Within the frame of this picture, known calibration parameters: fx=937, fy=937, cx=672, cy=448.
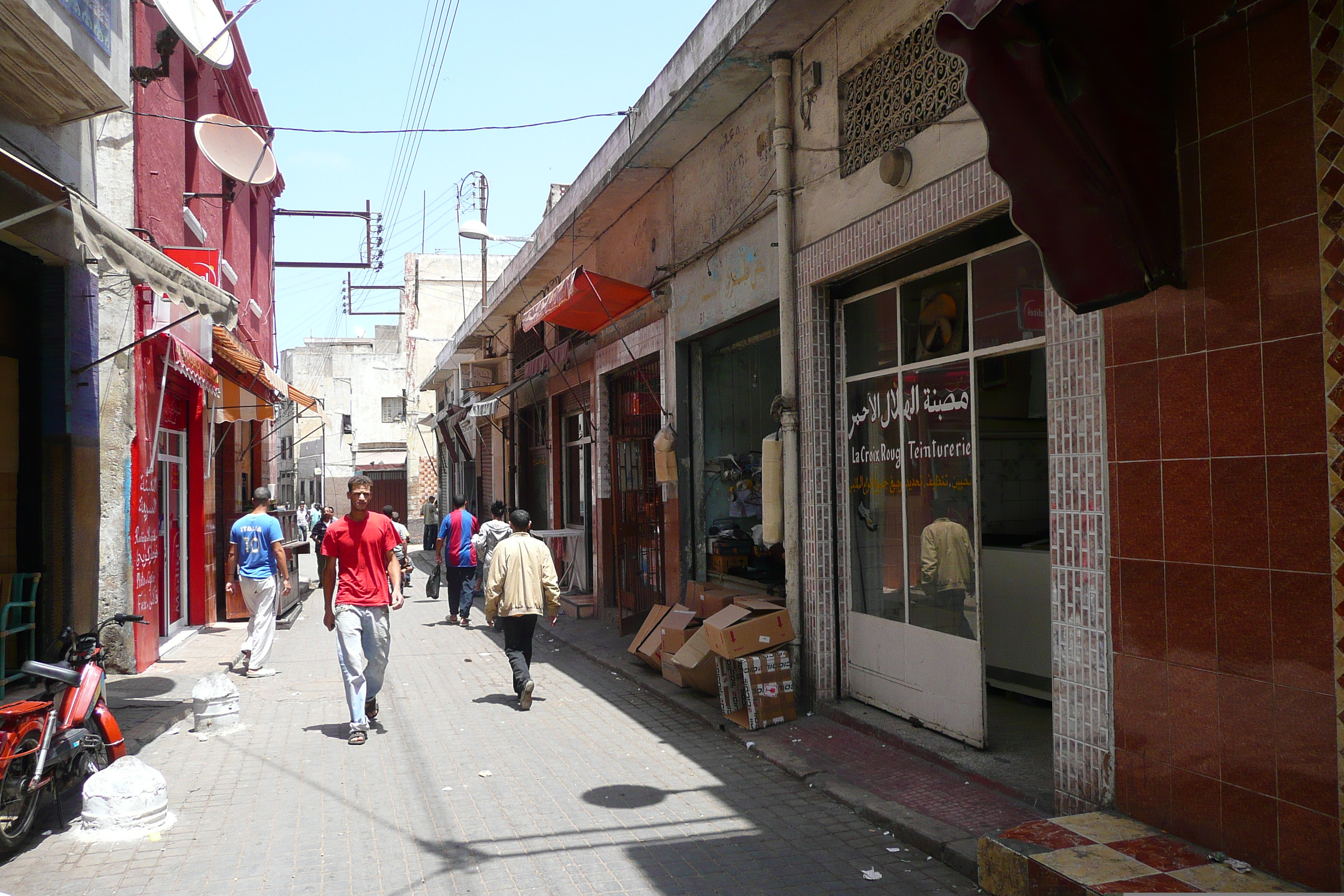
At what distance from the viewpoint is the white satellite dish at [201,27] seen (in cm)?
790

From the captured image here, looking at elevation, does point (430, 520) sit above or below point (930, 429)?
below

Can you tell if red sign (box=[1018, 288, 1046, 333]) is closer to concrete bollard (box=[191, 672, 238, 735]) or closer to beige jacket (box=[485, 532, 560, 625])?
beige jacket (box=[485, 532, 560, 625])

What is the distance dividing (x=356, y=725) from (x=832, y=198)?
17.3ft

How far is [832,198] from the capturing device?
7.02 metres

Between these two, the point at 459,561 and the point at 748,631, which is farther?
the point at 459,561

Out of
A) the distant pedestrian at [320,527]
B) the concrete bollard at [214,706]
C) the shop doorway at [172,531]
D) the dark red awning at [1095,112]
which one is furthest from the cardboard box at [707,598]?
the distant pedestrian at [320,527]

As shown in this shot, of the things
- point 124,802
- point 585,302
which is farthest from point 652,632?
point 124,802

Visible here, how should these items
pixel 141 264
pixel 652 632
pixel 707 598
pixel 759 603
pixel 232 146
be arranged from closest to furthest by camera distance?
pixel 141 264
pixel 759 603
pixel 707 598
pixel 652 632
pixel 232 146

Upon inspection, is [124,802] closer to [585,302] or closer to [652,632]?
[652,632]

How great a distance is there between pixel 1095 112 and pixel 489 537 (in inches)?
393

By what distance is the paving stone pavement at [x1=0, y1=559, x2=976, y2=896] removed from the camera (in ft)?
14.1

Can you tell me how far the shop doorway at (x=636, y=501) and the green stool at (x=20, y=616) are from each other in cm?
576

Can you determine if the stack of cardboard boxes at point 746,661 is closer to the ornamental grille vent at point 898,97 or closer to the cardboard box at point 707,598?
the cardboard box at point 707,598

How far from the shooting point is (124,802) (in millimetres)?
4953
